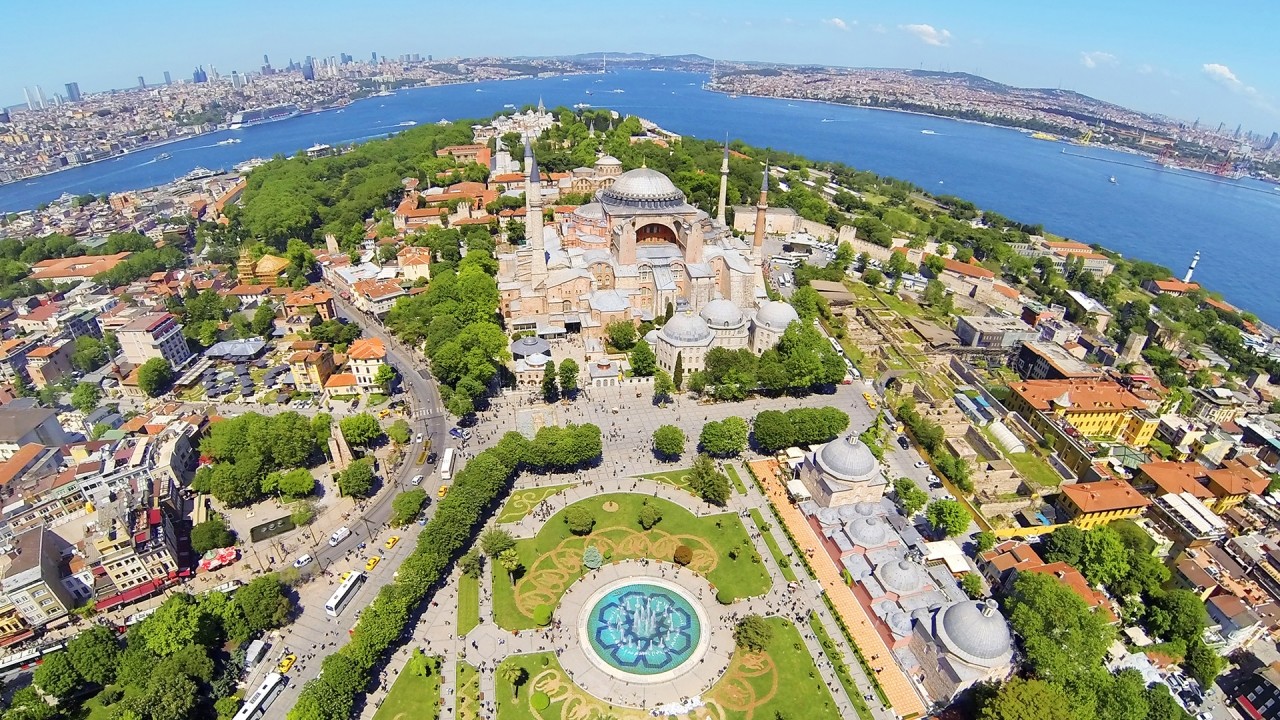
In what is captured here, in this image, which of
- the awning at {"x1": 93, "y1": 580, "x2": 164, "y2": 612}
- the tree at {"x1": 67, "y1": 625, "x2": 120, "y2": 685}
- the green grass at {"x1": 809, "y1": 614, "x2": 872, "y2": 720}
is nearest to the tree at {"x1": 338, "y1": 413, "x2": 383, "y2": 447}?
the awning at {"x1": 93, "y1": 580, "x2": 164, "y2": 612}

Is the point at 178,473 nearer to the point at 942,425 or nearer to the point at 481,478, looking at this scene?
the point at 481,478

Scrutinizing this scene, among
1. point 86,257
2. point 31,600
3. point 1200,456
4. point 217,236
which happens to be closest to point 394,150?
point 217,236

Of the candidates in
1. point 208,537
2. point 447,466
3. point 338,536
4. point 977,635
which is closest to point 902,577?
point 977,635

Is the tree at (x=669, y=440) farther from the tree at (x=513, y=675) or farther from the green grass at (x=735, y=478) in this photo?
the tree at (x=513, y=675)

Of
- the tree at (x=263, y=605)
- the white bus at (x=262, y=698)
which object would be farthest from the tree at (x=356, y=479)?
the white bus at (x=262, y=698)

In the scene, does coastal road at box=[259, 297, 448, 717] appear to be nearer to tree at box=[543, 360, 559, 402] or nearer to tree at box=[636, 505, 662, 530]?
tree at box=[543, 360, 559, 402]
